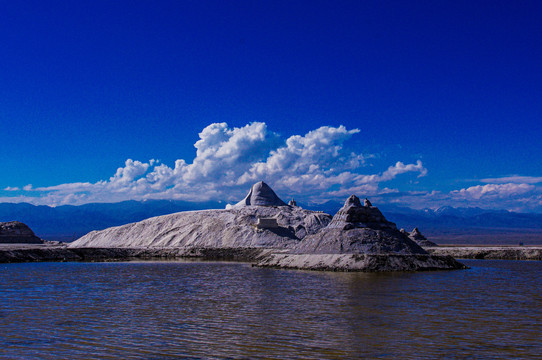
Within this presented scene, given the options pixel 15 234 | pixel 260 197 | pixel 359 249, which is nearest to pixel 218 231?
pixel 260 197

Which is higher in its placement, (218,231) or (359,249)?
(218,231)

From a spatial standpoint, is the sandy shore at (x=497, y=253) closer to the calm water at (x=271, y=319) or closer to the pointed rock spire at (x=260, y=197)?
the calm water at (x=271, y=319)

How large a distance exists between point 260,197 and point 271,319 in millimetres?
77209

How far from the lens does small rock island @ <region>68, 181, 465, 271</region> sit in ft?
130

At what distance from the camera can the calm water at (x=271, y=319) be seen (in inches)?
491

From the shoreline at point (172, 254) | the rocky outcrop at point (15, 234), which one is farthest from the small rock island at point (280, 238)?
the rocky outcrop at point (15, 234)

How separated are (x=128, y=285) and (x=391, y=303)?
1521cm

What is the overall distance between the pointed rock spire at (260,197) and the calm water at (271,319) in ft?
207

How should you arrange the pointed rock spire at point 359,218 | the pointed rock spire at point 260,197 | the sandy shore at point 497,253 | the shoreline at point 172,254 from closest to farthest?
1. the pointed rock spire at point 359,218
2. the shoreline at point 172,254
3. the sandy shore at point 497,253
4. the pointed rock spire at point 260,197

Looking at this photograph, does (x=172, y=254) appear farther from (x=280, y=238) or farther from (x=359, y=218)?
(x=359, y=218)

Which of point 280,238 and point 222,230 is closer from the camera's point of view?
point 280,238

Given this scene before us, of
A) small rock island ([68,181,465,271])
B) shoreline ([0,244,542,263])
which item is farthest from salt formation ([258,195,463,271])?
shoreline ([0,244,542,263])

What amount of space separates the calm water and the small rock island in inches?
387

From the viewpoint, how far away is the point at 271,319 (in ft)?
56.0
